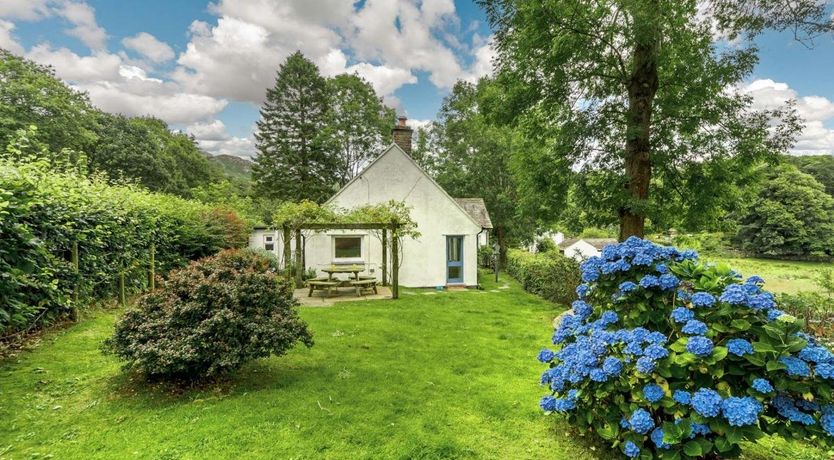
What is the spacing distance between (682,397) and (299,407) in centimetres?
381

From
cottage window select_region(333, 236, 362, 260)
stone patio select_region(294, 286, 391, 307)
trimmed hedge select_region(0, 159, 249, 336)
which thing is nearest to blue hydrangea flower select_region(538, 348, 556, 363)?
trimmed hedge select_region(0, 159, 249, 336)

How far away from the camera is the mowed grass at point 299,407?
11.3 ft

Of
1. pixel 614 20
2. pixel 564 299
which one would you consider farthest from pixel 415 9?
pixel 564 299

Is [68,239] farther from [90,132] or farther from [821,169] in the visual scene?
[821,169]

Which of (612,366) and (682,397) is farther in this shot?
(612,366)

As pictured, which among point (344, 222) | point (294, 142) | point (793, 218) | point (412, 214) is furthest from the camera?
point (294, 142)

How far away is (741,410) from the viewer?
2.45 m

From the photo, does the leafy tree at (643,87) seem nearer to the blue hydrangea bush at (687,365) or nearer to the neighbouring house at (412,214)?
the blue hydrangea bush at (687,365)

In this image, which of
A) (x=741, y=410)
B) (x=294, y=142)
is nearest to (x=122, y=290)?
(x=741, y=410)

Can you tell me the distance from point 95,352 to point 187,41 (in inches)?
477

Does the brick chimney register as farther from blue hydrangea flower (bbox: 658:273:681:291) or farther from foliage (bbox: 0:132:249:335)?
blue hydrangea flower (bbox: 658:273:681:291)

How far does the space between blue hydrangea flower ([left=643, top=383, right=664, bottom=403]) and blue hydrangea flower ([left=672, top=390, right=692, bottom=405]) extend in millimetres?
93

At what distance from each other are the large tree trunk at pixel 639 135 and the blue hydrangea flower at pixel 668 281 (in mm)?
5607

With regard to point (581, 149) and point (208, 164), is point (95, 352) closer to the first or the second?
point (581, 149)
